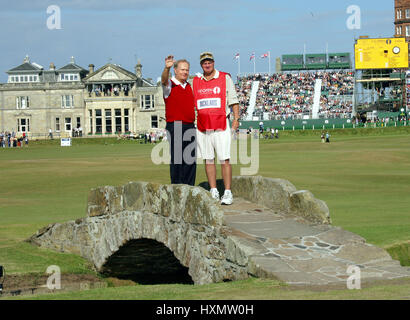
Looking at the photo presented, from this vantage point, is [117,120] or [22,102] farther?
[22,102]

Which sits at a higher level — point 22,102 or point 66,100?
point 66,100

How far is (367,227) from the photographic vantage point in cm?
1599

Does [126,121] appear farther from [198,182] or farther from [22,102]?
[198,182]

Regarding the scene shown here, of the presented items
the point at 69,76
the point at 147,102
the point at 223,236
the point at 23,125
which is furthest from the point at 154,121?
the point at 223,236

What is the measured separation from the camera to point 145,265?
648 inches

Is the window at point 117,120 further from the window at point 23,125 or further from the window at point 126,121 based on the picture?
the window at point 23,125

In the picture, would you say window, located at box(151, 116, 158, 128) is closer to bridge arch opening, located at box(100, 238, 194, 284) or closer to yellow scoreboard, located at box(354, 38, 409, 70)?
yellow scoreboard, located at box(354, 38, 409, 70)

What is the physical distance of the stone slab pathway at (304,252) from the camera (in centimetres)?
971

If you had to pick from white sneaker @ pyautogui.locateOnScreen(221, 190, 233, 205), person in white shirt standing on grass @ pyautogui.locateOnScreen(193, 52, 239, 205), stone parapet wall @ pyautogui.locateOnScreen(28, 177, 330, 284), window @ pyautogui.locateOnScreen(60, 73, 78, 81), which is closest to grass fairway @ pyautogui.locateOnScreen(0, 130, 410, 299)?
stone parapet wall @ pyautogui.locateOnScreen(28, 177, 330, 284)

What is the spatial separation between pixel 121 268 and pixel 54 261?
5.31 feet

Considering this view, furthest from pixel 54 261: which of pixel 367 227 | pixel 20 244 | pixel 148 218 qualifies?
pixel 367 227

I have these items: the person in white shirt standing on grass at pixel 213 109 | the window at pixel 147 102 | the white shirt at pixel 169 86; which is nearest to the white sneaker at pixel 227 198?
the person in white shirt standing on grass at pixel 213 109

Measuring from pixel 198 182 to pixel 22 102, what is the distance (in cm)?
8675

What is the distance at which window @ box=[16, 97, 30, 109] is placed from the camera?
111 meters
